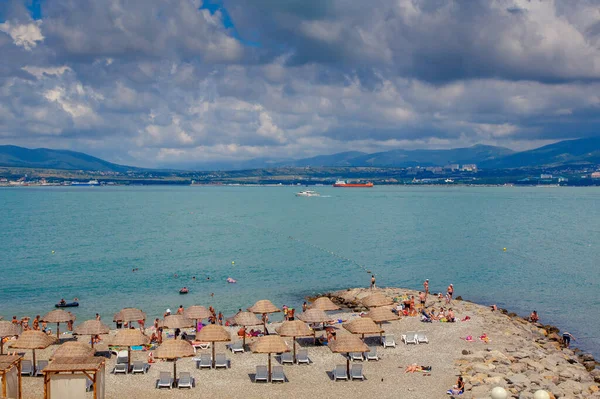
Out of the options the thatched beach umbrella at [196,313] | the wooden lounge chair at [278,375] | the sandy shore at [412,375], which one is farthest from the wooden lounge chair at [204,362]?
the thatched beach umbrella at [196,313]

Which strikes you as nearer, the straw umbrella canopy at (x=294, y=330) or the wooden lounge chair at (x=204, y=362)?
the wooden lounge chair at (x=204, y=362)

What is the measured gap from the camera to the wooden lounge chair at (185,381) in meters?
27.6

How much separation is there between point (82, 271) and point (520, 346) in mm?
50962

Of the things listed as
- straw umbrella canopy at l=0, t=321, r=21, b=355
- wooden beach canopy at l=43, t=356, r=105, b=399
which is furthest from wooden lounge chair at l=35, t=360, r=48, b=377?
wooden beach canopy at l=43, t=356, r=105, b=399

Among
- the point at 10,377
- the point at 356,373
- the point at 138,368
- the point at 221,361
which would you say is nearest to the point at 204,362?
the point at 221,361

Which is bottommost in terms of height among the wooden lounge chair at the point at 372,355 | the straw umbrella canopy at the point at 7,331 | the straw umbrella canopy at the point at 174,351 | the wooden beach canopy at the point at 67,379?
the wooden lounge chair at the point at 372,355

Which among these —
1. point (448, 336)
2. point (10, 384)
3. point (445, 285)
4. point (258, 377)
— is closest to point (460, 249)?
point (445, 285)

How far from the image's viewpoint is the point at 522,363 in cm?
3042

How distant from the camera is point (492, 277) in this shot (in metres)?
64.9

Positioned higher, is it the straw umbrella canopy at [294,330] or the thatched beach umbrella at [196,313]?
→ the straw umbrella canopy at [294,330]

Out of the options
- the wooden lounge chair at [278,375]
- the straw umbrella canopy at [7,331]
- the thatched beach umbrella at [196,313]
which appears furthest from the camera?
the thatched beach umbrella at [196,313]

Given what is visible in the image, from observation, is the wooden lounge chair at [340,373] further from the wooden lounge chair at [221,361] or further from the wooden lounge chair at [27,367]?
the wooden lounge chair at [27,367]

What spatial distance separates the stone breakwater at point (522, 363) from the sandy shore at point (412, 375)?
0.05 meters

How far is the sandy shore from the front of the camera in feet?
88.1
